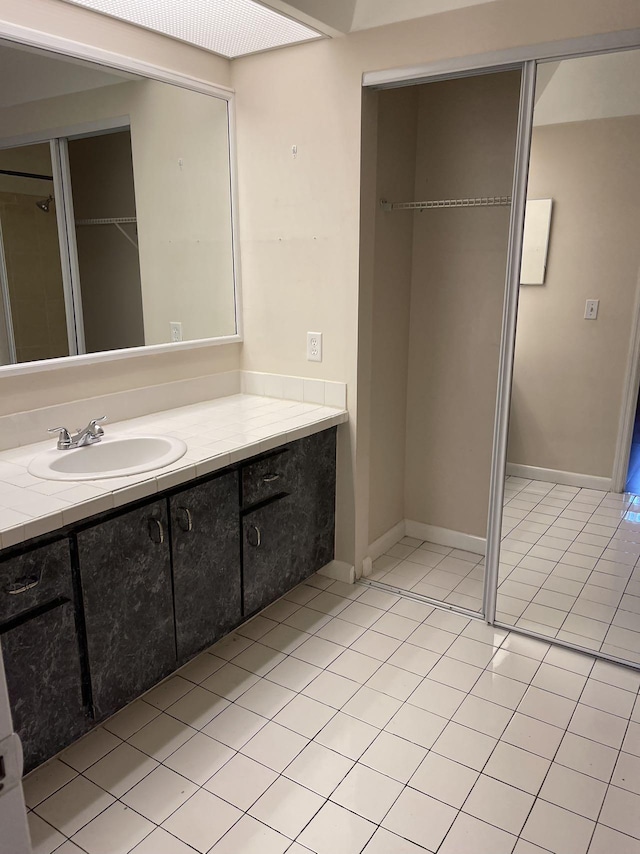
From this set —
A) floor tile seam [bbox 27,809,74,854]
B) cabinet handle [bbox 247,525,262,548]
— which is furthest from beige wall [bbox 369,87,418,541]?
floor tile seam [bbox 27,809,74,854]

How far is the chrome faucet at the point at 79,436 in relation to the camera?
212 centimetres

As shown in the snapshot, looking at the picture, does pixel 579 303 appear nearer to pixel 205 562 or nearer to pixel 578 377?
pixel 578 377

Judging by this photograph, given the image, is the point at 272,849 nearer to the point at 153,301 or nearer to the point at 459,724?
the point at 459,724

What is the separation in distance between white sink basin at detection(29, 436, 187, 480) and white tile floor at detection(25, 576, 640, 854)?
805 millimetres

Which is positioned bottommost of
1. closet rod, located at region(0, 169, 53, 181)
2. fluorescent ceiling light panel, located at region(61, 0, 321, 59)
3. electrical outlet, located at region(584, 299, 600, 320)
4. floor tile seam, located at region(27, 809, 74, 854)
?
floor tile seam, located at region(27, 809, 74, 854)

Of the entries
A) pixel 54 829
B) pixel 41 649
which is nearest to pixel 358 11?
pixel 41 649

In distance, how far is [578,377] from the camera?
2.38m

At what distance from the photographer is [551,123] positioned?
226cm

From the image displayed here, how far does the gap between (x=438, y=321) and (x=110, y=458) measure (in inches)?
68.3

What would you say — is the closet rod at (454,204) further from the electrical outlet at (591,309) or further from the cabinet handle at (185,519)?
the cabinet handle at (185,519)

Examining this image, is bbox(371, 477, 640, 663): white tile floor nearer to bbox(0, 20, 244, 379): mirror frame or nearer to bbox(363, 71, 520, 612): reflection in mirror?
bbox(363, 71, 520, 612): reflection in mirror

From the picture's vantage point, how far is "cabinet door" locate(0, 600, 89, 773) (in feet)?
5.29

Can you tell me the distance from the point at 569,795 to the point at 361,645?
0.91 m

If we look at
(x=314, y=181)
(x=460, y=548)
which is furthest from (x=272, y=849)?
(x=314, y=181)
